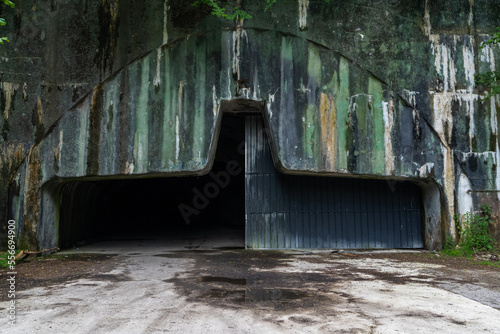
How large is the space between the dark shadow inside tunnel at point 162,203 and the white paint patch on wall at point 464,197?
191 inches

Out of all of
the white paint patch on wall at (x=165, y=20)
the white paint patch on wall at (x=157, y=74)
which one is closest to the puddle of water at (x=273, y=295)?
the white paint patch on wall at (x=157, y=74)

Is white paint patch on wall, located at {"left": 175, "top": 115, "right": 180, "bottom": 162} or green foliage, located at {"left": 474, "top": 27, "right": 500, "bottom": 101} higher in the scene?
green foliage, located at {"left": 474, "top": 27, "right": 500, "bottom": 101}

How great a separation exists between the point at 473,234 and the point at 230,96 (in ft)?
17.1

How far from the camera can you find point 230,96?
730 centimetres

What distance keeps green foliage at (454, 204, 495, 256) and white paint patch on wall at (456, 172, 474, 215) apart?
106 millimetres

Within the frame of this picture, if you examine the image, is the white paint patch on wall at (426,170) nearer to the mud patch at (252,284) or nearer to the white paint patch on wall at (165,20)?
the mud patch at (252,284)

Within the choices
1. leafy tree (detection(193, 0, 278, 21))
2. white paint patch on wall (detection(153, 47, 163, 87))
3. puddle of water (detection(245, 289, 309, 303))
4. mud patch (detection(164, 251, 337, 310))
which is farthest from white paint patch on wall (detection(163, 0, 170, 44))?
puddle of water (detection(245, 289, 309, 303))

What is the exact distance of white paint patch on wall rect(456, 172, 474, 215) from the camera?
734 centimetres

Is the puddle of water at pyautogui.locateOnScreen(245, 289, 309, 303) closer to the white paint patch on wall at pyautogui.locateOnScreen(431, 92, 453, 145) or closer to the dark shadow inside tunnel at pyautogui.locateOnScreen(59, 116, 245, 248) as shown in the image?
the white paint patch on wall at pyautogui.locateOnScreen(431, 92, 453, 145)

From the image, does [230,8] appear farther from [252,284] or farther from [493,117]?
[493,117]

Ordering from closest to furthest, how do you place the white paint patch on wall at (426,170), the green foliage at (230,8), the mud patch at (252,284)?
the mud patch at (252,284) < the green foliage at (230,8) < the white paint patch on wall at (426,170)

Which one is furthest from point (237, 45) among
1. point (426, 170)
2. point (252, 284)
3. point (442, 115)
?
point (252, 284)

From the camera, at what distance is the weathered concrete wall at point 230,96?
7188mm

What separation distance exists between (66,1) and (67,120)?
7.67ft
